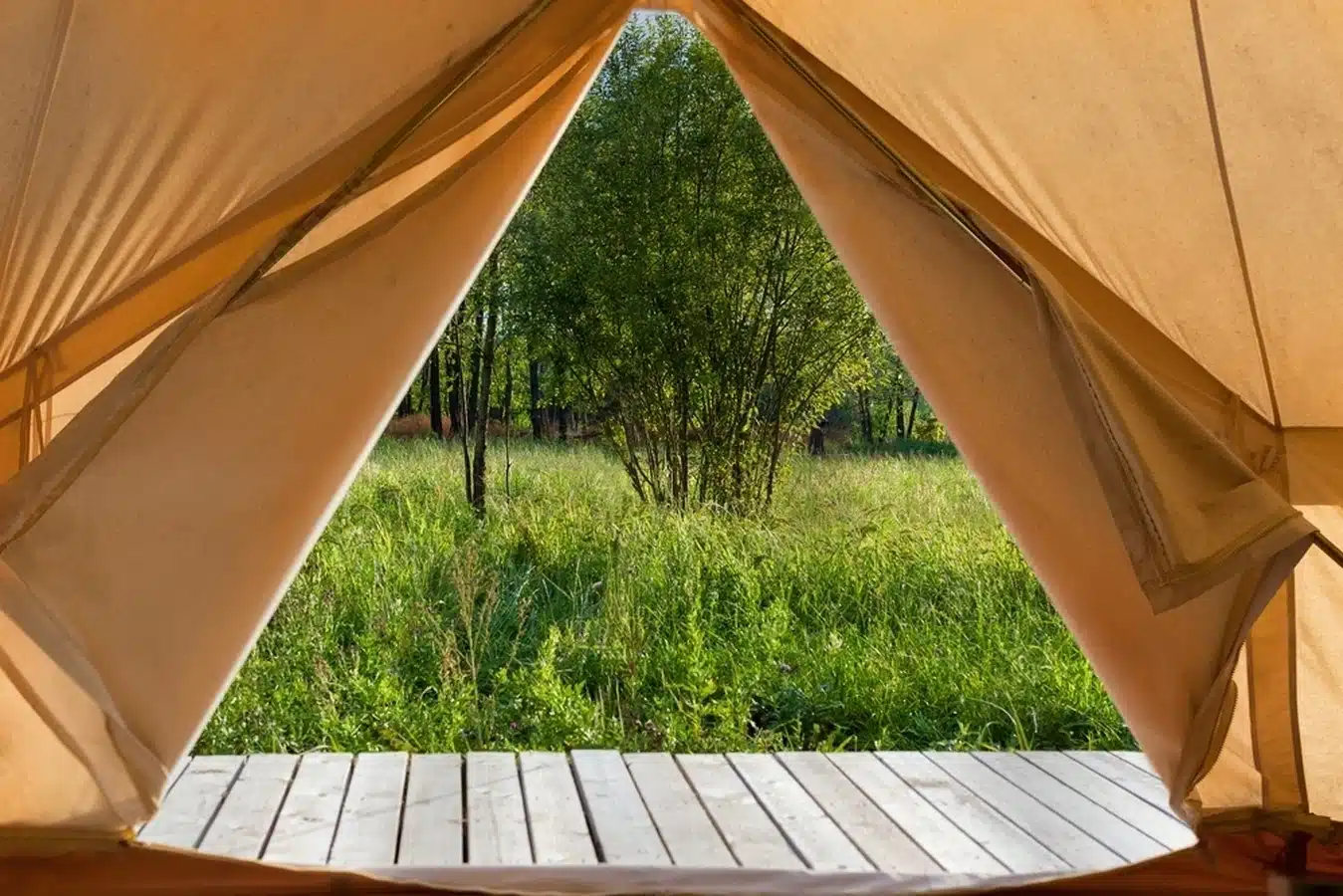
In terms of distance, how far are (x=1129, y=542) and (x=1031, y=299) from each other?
1.40ft

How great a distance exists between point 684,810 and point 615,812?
0.46 feet

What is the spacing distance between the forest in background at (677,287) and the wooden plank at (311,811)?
110 inches

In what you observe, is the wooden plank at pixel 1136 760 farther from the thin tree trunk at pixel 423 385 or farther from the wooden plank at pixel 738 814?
the thin tree trunk at pixel 423 385

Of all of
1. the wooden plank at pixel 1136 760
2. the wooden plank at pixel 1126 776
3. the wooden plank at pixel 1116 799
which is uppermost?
the wooden plank at pixel 1116 799

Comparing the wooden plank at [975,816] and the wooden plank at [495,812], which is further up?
the wooden plank at [495,812]

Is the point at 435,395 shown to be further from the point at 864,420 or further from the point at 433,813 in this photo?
the point at 433,813

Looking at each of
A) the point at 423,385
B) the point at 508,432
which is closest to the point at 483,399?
the point at 508,432

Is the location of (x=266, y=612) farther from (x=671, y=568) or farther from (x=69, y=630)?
(x=671, y=568)

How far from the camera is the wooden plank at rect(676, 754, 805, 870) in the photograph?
261cm

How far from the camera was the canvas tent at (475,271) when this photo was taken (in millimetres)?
1902

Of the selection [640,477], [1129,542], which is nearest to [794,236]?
[640,477]

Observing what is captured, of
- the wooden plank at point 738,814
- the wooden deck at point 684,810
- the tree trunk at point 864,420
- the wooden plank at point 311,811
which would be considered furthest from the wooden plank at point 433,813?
the tree trunk at point 864,420

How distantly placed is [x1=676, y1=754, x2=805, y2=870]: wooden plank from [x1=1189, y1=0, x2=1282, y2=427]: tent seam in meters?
1.11

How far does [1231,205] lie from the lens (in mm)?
2033
